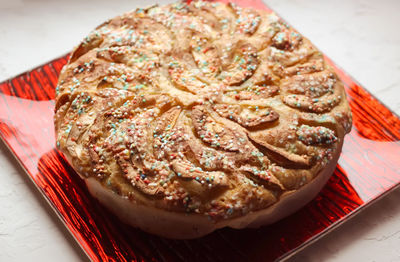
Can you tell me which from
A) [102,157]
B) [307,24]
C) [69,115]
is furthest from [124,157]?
[307,24]

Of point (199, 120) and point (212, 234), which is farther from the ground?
point (199, 120)

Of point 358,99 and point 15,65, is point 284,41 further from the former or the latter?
point 15,65

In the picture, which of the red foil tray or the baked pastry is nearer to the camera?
the baked pastry

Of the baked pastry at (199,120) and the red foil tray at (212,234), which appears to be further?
the red foil tray at (212,234)
